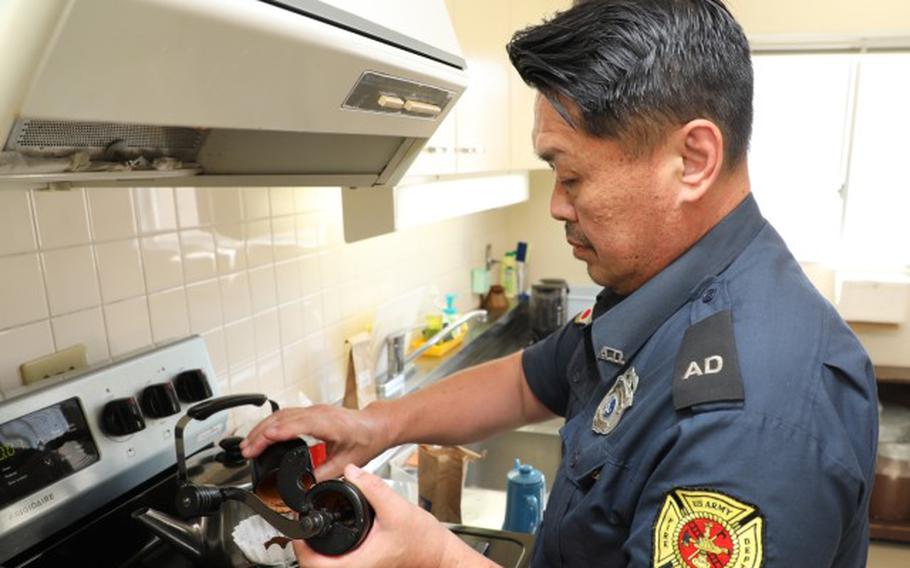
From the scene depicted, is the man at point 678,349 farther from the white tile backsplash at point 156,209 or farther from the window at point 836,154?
the window at point 836,154

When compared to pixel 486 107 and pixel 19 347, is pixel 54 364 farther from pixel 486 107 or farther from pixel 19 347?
pixel 486 107

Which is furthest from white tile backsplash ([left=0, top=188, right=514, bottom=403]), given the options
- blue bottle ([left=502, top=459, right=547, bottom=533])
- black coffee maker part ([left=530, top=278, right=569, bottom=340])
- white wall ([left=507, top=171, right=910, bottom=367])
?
white wall ([left=507, top=171, right=910, bottom=367])

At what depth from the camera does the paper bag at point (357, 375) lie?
154 cm

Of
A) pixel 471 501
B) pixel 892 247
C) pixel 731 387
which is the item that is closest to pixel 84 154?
pixel 731 387

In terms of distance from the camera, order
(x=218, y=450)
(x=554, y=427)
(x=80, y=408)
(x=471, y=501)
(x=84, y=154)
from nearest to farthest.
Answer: (x=84, y=154) → (x=80, y=408) → (x=218, y=450) → (x=471, y=501) → (x=554, y=427)

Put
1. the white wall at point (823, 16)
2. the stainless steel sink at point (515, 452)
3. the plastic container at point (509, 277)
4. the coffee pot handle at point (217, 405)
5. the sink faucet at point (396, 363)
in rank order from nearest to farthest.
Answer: the coffee pot handle at point (217, 405), the sink faucet at point (396, 363), the stainless steel sink at point (515, 452), the white wall at point (823, 16), the plastic container at point (509, 277)

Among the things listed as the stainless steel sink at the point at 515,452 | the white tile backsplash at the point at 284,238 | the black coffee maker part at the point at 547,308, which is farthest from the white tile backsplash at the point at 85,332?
the black coffee maker part at the point at 547,308

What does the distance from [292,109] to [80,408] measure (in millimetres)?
489

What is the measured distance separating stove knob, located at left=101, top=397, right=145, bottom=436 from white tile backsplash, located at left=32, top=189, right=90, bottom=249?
0.24 metres

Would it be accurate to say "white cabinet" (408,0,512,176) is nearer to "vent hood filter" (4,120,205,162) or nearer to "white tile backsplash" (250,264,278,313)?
"white tile backsplash" (250,264,278,313)

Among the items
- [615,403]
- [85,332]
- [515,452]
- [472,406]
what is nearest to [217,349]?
[85,332]

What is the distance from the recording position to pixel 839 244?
269 cm

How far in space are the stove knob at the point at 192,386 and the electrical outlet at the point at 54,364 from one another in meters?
0.13

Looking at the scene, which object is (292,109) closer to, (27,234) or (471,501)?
(27,234)
